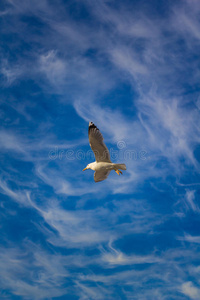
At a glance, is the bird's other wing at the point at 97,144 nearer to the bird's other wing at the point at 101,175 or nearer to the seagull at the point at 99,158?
the seagull at the point at 99,158

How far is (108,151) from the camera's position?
22422 mm

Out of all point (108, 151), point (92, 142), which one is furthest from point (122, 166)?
point (92, 142)

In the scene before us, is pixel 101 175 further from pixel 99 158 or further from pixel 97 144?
pixel 97 144

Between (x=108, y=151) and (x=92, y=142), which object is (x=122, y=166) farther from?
(x=92, y=142)

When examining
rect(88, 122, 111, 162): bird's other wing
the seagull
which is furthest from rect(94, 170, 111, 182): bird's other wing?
rect(88, 122, 111, 162): bird's other wing

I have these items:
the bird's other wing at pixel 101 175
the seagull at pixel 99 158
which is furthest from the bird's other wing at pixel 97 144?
the bird's other wing at pixel 101 175

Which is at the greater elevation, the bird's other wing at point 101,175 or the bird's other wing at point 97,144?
the bird's other wing at point 97,144

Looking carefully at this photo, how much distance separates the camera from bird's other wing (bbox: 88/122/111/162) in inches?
853

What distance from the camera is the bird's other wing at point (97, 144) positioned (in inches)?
853

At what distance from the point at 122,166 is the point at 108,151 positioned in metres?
1.56

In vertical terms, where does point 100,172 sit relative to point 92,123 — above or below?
below

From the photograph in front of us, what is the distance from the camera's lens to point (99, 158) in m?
22.9

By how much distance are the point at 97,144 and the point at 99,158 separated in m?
1.39

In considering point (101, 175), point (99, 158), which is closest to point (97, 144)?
point (99, 158)
